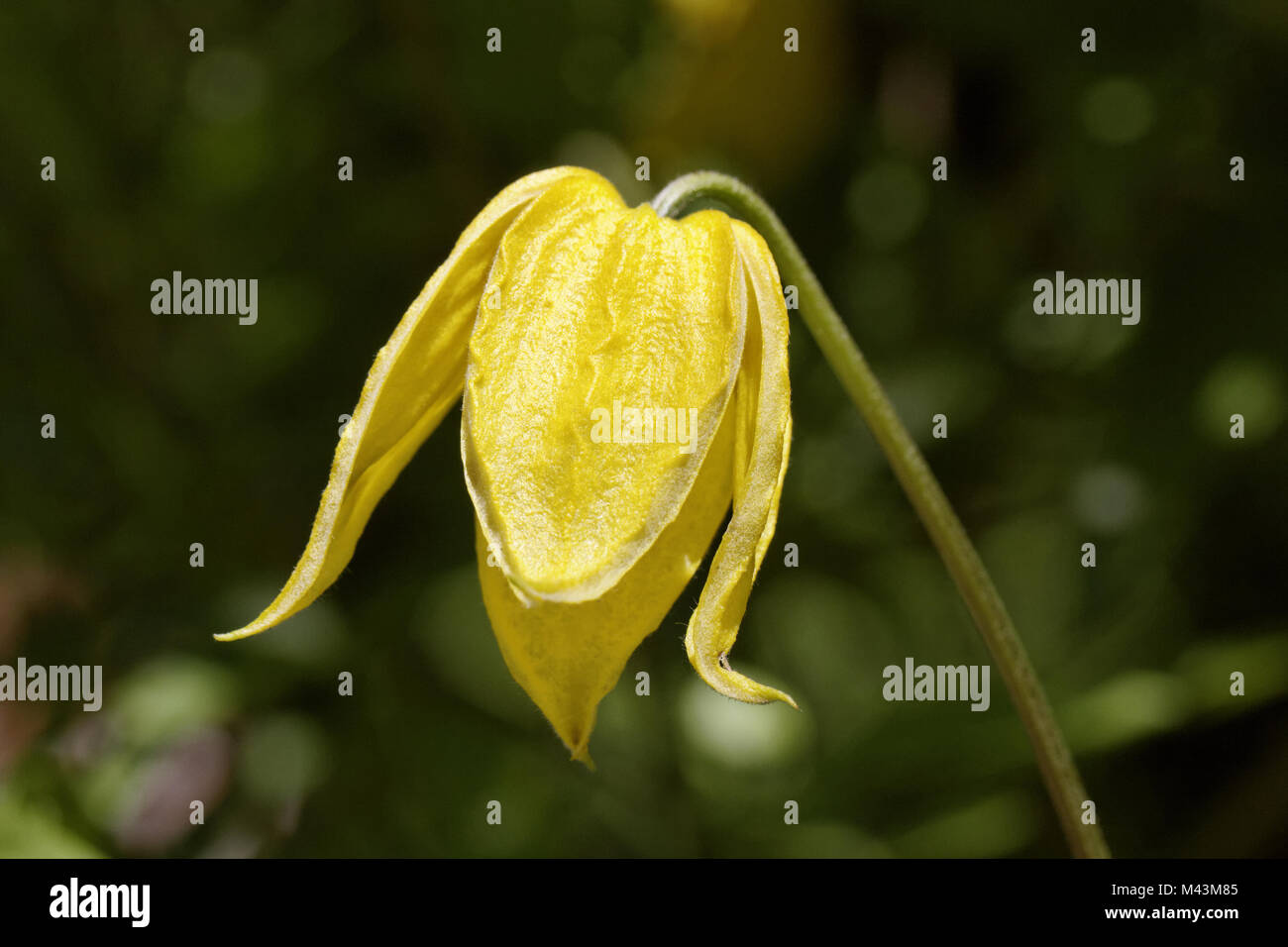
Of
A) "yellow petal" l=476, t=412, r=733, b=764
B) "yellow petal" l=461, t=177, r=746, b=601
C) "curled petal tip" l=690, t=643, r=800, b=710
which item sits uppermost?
"yellow petal" l=461, t=177, r=746, b=601

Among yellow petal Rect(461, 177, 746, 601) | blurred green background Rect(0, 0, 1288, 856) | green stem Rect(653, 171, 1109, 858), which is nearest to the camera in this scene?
yellow petal Rect(461, 177, 746, 601)

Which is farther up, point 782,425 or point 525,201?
point 525,201

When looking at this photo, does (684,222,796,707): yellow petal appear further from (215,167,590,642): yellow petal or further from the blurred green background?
the blurred green background

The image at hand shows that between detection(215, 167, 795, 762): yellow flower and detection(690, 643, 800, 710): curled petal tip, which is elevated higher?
detection(215, 167, 795, 762): yellow flower

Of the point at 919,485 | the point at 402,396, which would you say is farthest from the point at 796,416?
the point at 402,396

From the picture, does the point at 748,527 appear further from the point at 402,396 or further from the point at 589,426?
the point at 402,396

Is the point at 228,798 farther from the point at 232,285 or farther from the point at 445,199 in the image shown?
the point at 445,199

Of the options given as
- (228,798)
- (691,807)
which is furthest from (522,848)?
(228,798)

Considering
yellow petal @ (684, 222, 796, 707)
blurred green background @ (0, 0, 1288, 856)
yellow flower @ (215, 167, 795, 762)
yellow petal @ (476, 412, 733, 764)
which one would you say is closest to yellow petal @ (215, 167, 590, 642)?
yellow flower @ (215, 167, 795, 762)
